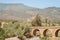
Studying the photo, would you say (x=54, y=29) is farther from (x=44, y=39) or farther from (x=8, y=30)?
(x=8, y=30)

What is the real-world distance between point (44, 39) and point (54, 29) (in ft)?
23.5

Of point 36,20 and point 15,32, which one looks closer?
point 15,32

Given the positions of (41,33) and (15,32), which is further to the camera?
(41,33)

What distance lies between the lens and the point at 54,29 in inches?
2564

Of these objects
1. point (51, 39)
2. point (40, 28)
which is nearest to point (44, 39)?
point (51, 39)

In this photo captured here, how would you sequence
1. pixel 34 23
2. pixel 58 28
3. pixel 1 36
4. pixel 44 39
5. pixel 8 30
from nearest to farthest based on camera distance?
pixel 1 36, pixel 8 30, pixel 44 39, pixel 58 28, pixel 34 23

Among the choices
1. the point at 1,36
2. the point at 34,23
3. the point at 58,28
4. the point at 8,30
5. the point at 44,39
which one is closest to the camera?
the point at 1,36

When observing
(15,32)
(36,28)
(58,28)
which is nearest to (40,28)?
(36,28)

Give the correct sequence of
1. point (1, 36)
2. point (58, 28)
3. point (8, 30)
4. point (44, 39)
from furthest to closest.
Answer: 1. point (58, 28)
2. point (44, 39)
3. point (8, 30)
4. point (1, 36)

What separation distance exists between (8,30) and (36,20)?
26.1 m

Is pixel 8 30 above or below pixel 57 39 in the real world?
above

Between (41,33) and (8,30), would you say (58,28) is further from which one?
(8,30)

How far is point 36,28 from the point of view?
67.2m

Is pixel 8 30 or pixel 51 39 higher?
pixel 8 30
